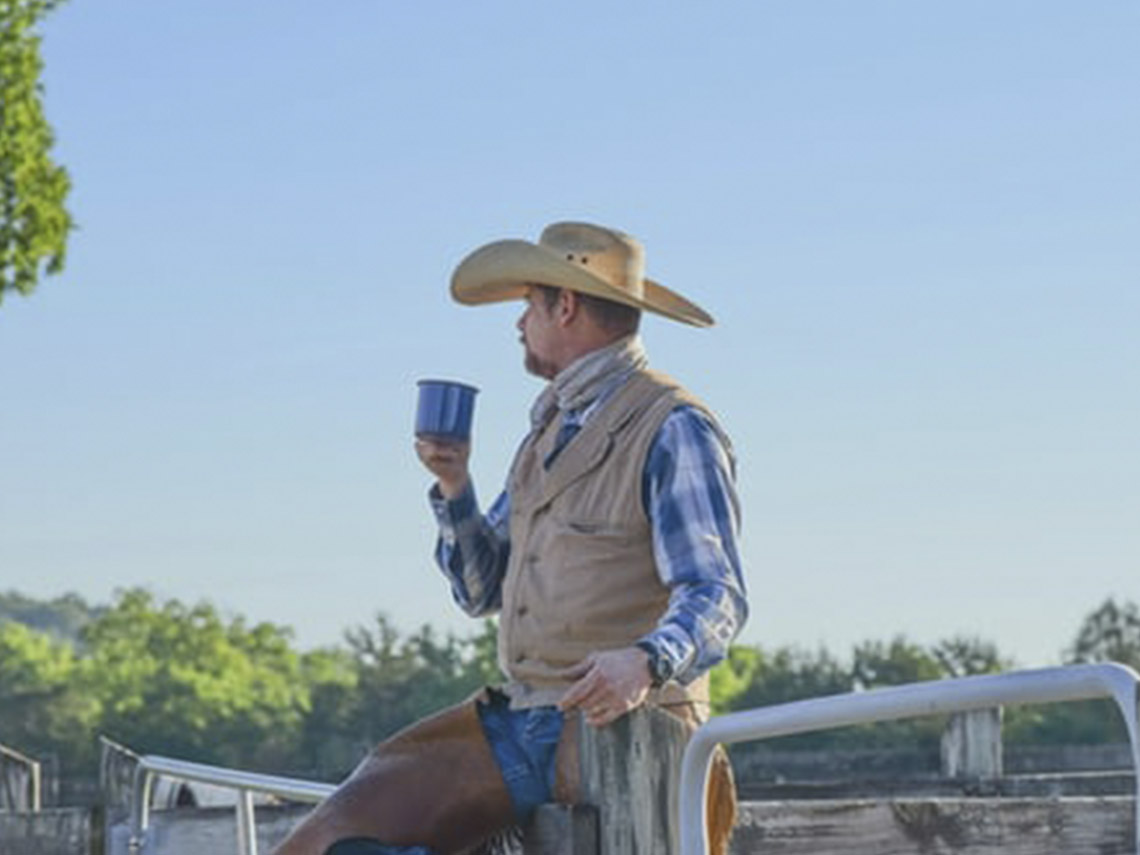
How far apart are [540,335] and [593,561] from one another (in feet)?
1.50

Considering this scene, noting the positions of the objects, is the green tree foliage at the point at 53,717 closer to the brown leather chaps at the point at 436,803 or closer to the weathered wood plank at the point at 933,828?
the weathered wood plank at the point at 933,828

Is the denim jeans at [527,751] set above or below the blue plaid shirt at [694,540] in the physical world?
below

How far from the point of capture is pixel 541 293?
542 centimetres

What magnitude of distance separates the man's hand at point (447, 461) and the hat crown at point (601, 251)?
0.36 m

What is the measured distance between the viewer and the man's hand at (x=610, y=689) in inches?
188

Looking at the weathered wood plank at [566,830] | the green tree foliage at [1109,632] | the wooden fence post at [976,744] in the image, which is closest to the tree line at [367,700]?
the green tree foliage at [1109,632]

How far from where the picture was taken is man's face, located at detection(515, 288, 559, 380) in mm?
5391

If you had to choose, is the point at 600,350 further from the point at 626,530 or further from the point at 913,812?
the point at 913,812

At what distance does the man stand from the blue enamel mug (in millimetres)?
36

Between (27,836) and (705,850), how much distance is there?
19.2ft

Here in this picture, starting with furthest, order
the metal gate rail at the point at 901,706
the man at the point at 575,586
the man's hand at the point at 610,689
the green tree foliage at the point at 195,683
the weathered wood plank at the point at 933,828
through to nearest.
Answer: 1. the green tree foliage at the point at 195,683
2. the weathered wood plank at the point at 933,828
3. the man at the point at 575,586
4. the man's hand at the point at 610,689
5. the metal gate rail at the point at 901,706

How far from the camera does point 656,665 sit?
15.9 ft

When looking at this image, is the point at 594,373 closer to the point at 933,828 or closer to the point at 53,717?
the point at 933,828

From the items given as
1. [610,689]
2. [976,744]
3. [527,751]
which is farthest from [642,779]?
[976,744]
